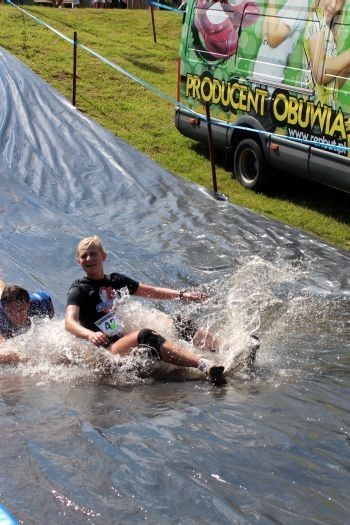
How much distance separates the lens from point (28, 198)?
10859 millimetres

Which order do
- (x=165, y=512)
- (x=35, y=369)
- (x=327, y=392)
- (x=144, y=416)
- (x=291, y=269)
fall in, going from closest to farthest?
1. (x=165, y=512)
2. (x=144, y=416)
3. (x=327, y=392)
4. (x=35, y=369)
5. (x=291, y=269)

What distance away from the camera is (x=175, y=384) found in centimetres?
587

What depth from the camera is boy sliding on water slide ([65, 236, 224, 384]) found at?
582cm

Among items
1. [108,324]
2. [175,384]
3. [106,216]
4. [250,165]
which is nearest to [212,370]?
[175,384]

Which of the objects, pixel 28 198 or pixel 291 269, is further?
pixel 28 198

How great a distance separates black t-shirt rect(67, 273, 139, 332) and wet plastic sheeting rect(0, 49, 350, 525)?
20 centimetres

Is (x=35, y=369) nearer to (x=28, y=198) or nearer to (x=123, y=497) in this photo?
(x=123, y=497)

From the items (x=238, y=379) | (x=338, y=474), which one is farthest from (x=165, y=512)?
(x=238, y=379)

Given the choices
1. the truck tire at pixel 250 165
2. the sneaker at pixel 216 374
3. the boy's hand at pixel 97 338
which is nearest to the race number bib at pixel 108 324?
the boy's hand at pixel 97 338

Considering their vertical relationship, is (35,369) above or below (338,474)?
below

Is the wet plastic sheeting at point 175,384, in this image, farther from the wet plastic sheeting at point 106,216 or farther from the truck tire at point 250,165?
the truck tire at point 250,165

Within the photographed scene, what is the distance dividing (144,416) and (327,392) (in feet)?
4.35

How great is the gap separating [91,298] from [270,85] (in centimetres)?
578

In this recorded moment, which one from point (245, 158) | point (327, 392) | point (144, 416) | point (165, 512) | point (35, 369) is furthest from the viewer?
point (245, 158)
